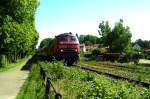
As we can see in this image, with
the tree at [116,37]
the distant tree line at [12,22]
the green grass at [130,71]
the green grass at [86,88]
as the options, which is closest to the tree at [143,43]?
the tree at [116,37]

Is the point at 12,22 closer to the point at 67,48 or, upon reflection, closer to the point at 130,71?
the point at 67,48

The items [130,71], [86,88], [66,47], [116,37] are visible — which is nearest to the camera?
[86,88]

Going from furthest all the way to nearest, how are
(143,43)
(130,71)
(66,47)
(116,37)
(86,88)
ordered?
(143,43) < (116,37) < (66,47) < (130,71) < (86,88)

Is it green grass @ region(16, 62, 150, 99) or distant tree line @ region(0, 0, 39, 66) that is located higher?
distant tree line @ region(0, 0, 39, 66)

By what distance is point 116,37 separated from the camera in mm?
87688

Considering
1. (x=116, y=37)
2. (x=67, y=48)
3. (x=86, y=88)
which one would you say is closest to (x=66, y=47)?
(x=67, y=48)

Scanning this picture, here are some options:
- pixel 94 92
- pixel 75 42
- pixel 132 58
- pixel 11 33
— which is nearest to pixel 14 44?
pixel 11 33

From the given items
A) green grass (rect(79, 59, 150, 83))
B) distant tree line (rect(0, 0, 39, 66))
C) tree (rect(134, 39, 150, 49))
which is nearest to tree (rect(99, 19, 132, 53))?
distant tree line (rect(0, 0, 39, 66))

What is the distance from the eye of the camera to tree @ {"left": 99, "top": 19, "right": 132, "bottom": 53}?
280 ft

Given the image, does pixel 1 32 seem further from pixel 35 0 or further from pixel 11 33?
pixel 35 0

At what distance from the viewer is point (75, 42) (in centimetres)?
3734

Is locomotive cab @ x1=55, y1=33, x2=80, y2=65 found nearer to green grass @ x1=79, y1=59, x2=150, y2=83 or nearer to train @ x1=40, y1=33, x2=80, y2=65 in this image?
train @ x1=40, y1=33, x2=80, y2=65

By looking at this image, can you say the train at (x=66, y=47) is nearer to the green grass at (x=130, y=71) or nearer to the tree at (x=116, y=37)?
the green grass at (x=130, y=71)

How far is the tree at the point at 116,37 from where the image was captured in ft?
280
